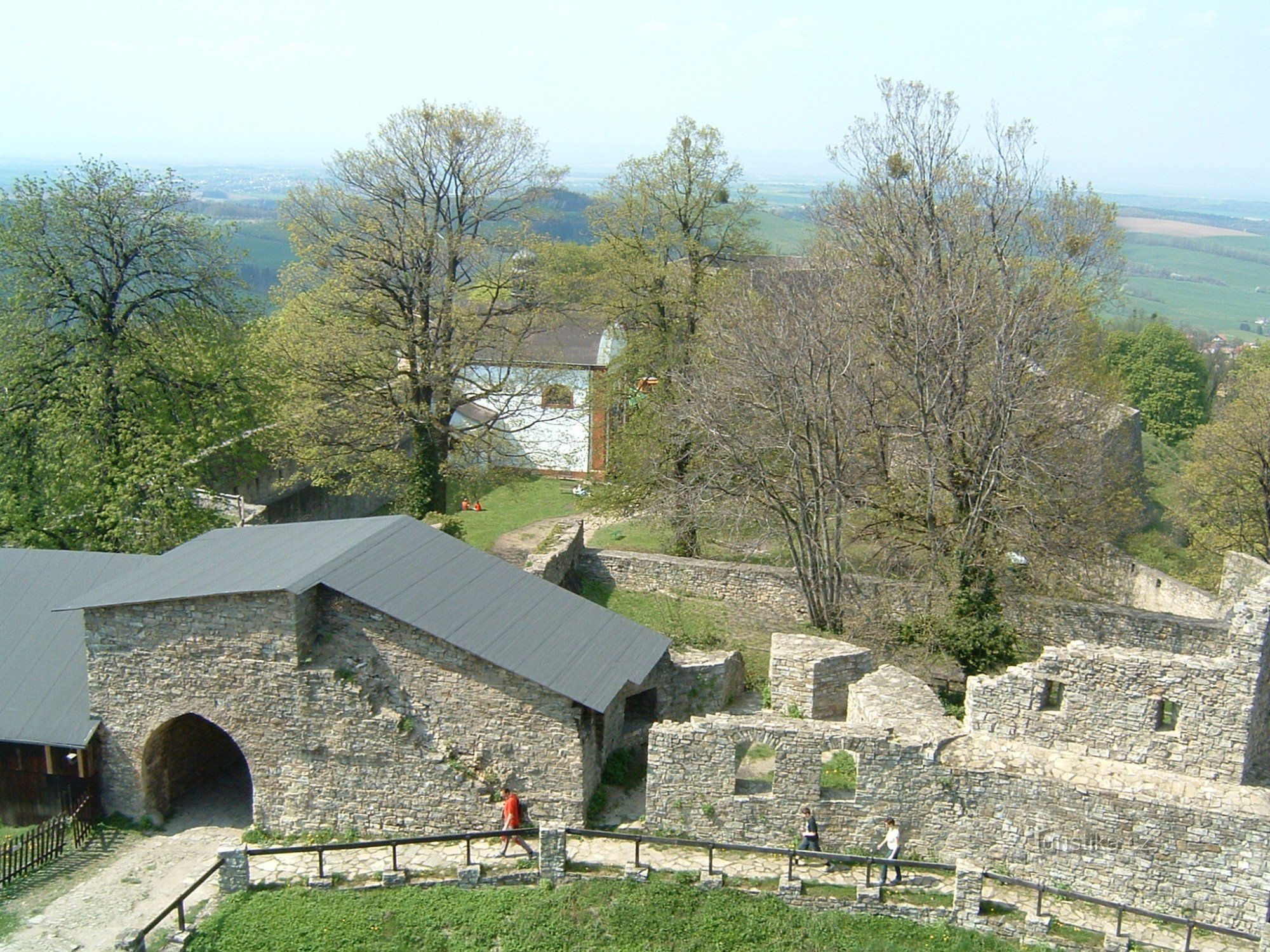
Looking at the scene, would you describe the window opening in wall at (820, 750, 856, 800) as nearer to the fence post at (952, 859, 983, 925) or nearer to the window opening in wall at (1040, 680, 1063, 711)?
the fence post at (952, 859, 983, 925)

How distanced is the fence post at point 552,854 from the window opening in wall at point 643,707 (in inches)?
157

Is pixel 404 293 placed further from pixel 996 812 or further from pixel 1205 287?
pixel 1205 287

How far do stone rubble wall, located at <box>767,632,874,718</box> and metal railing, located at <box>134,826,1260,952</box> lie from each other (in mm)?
3842

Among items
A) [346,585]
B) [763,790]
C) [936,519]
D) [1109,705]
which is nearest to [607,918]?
[763,790]

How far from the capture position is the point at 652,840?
14.4 m

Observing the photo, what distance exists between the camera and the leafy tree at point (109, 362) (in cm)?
2314

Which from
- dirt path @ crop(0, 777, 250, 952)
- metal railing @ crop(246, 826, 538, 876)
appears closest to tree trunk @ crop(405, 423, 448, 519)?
dirt path @ crop(0, 777, 250, 952)

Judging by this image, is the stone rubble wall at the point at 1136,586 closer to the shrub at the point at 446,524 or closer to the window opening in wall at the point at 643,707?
the window opening in wall at the point at 643,707

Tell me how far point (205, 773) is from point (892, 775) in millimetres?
11471

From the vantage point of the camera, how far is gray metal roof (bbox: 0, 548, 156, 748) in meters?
15.8

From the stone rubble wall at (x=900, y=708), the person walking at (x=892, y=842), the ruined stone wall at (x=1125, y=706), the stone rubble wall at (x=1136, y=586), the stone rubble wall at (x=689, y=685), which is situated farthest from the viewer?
the stone rubble wall at (x=1136, y=586)

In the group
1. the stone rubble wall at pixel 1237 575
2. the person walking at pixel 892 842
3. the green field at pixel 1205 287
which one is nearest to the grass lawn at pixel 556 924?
the person walking at pixel 892 842

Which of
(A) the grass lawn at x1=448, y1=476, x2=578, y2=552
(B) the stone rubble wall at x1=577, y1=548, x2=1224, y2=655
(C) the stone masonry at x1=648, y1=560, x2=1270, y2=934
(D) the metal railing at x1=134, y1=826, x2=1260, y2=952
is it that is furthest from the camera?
(A) the grass lawn at x1=448, y1=476, x2=578, y2=552

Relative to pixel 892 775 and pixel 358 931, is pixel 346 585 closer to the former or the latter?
pixel 358 931
